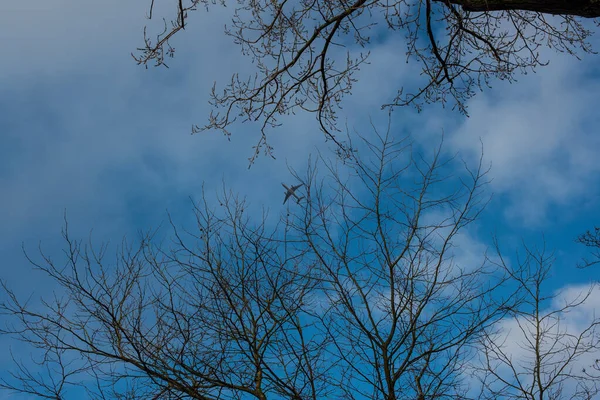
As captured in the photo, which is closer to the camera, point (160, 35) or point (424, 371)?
point (424, 371)

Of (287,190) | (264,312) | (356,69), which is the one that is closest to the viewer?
(264,312)

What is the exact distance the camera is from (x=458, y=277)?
4.73 meters

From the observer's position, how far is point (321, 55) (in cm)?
585

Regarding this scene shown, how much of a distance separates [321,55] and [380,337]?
3171mm

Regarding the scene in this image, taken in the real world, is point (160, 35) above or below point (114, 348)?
above

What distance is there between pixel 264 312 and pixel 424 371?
1469mm

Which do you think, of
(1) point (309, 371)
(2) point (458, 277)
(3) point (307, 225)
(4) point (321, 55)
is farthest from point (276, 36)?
(1) point (309, 371)

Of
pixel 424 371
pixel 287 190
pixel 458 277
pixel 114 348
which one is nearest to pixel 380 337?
pixel 424 371

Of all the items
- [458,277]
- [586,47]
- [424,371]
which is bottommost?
[424,371]

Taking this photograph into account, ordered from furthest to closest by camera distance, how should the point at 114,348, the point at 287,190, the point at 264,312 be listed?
the point at 287,190
the point at 264,312
the point at 114,348

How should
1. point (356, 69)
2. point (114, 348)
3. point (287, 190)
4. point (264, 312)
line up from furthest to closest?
point (356, 69) < point (287, 190) < point (264, 312) < point (114, 348)

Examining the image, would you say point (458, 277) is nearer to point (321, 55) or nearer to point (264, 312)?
point (264, 312)

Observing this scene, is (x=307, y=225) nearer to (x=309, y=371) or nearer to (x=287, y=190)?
(x=287, y=190)

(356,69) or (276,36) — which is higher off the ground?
(276,36)
